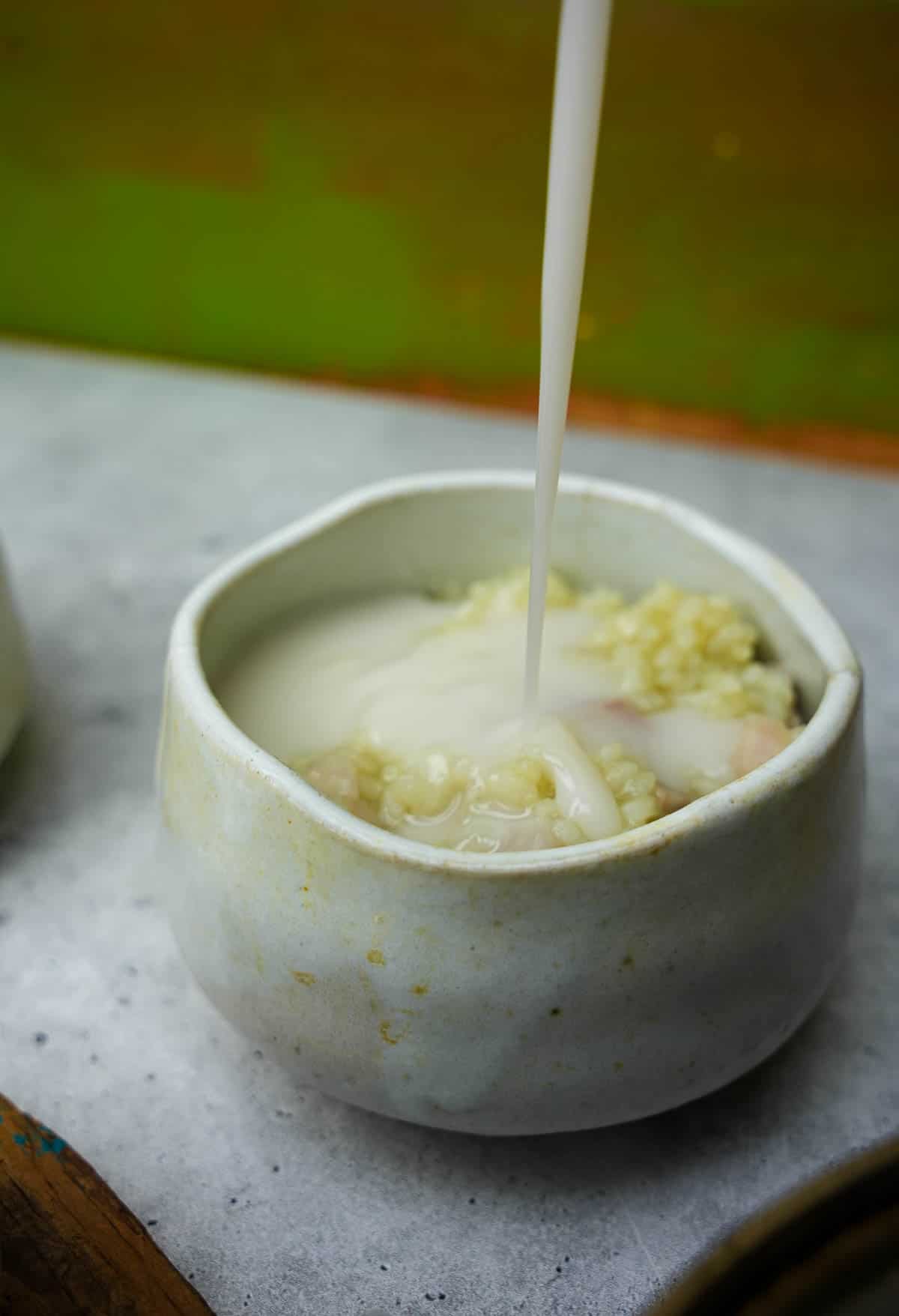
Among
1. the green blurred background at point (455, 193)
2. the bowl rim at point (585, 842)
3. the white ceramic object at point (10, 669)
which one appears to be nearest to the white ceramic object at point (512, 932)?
the bowl rim at point (585, 842)

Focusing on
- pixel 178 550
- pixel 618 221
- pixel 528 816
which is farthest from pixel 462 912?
pixel 618 221

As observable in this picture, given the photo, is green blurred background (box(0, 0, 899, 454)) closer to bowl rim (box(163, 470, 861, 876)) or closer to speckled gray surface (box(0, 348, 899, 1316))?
speckled gray surface (box(0, 348, 899, 1316))

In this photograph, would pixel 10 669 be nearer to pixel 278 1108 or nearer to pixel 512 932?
pixel 278 1108

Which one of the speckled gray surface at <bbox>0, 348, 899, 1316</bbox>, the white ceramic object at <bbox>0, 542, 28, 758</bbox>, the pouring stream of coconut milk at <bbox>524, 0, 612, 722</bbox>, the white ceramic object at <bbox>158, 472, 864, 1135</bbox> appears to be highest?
the pouring stream of coconut milk at <bbox>524, 0, 612, 722</bbox>

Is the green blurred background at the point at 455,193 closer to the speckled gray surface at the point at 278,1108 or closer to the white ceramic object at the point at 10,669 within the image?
the speckled gray surface at the point at 278,1108

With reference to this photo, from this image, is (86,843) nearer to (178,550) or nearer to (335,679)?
(335,679)

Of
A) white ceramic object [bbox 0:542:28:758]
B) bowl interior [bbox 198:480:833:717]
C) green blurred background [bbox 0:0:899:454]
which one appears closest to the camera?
bowl interior [bbox 198:480:833:717]

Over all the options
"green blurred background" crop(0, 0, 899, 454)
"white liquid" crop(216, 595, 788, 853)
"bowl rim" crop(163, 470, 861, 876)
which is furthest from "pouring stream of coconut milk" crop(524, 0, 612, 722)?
"green blurred background" crop(0, 0, 899, 454)
